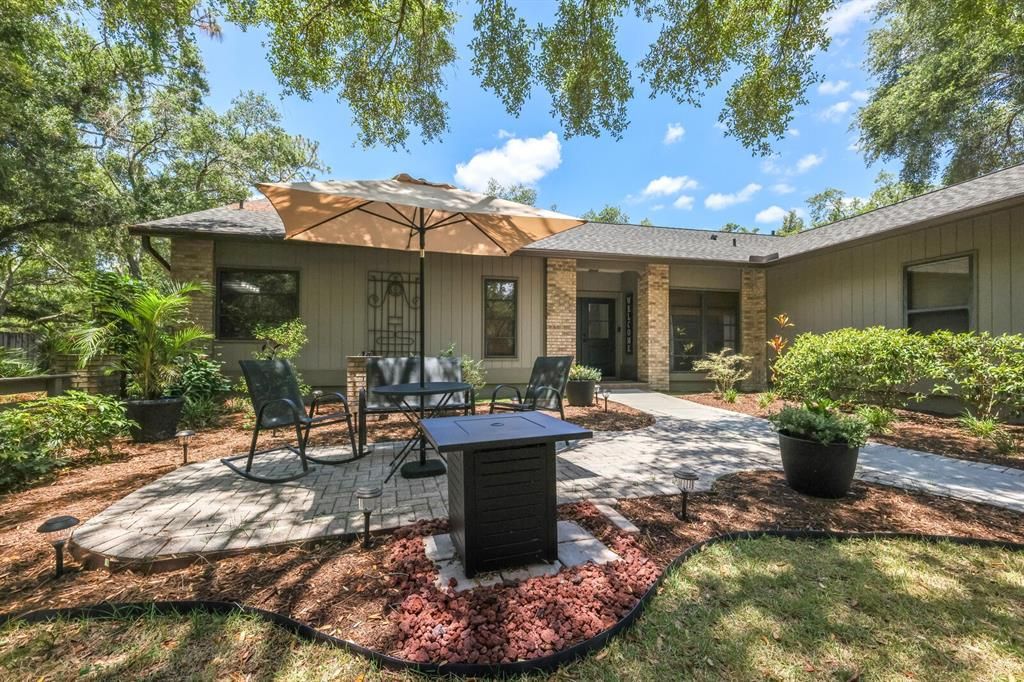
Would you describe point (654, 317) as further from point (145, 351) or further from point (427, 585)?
point (145, 351)

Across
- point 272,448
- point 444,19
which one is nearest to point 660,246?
point 444,19

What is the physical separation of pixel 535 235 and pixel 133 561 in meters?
3.65

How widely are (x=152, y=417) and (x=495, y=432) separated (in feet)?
15.8

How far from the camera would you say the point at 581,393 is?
23.4 feet

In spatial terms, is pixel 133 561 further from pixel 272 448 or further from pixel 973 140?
pixel 973 140

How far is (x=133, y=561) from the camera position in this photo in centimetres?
206

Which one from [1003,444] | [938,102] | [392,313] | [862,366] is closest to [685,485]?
[1003,444]

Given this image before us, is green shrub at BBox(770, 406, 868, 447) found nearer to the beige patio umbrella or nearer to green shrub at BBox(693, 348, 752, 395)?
the beige patio umbrella

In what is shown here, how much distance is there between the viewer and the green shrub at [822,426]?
9.62 ft

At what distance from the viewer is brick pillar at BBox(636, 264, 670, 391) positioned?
365 inches

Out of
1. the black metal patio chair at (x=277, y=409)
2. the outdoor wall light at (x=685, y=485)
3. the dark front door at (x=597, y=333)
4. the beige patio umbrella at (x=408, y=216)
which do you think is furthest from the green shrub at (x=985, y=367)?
the black metal patio chair at (x=277, y=409)

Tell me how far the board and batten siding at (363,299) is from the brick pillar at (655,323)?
249 centimetres

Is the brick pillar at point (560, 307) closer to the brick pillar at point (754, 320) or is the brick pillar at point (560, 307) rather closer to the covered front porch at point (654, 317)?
the covered front porch at point (654, 317)

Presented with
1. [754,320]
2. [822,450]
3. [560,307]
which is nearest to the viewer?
[822,450]
